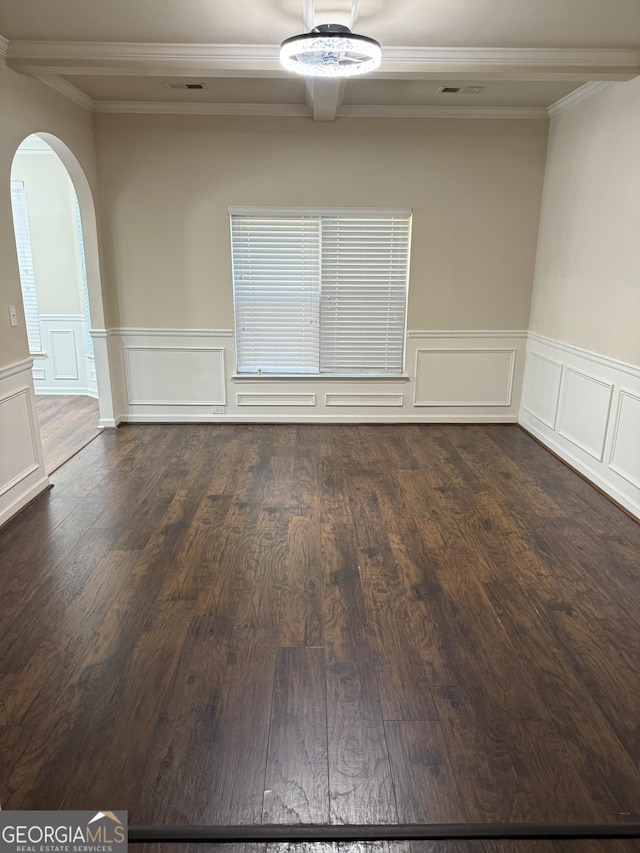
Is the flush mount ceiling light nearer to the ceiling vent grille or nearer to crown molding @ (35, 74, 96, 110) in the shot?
the ceiling vent grille

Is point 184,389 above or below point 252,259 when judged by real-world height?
below

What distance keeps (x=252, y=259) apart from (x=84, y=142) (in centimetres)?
166

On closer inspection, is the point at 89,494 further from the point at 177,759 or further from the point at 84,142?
the point at 84,142

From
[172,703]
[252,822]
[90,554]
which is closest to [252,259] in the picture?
[90,554]

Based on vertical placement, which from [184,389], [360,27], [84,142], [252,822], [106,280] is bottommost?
[252,822]

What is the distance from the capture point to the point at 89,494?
3.90 m

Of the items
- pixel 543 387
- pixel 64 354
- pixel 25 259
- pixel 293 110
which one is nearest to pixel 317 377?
pixel 543 387

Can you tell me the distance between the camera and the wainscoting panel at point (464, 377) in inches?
214

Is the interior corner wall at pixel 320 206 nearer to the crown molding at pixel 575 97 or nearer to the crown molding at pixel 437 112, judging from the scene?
the crown molding at pixel 437 112

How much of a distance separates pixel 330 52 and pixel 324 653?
2.85 meters

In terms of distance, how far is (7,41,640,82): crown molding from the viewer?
336 cm

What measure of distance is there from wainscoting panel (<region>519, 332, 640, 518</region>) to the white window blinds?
5.39 meters

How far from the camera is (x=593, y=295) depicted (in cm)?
418

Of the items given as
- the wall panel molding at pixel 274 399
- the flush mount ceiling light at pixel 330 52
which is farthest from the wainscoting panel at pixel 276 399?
the flush mount ceiling light at pixel 330 52
